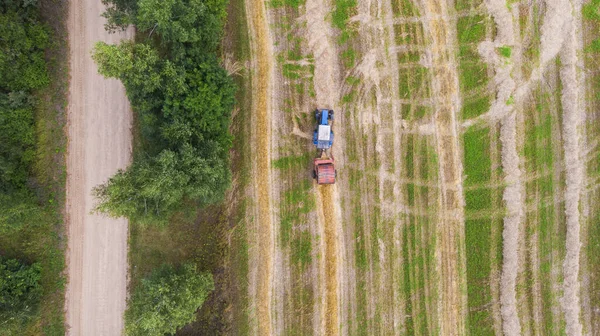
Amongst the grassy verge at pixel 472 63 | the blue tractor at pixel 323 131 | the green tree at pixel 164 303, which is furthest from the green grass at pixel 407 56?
the green tree at pixel 164 303

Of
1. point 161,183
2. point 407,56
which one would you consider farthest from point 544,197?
point 161,183

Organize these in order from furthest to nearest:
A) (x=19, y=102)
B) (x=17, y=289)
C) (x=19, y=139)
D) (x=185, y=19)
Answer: (x=19, y=139) < (x=17, y=289) < (x=19, y=102) < (x=185, y=19)

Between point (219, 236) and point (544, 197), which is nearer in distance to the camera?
point (219, 236)

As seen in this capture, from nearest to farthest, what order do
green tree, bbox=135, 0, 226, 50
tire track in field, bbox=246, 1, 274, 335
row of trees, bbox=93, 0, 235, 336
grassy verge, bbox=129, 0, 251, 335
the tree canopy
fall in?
green tree, bbox=135, 0, 226, 50, row of trees, bbox=93, 0, 235, 336, the tree canopy, grassy verge, bbox=129, 0, 251, 335, tire track in field, bbox=246, 1, 274, 335

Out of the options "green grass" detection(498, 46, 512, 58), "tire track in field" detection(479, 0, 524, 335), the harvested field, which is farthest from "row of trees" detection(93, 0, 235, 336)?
"green grass" detection(498, 46, 512, 58)

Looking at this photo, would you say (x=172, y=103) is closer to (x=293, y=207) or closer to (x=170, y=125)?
(x=170, y=125)

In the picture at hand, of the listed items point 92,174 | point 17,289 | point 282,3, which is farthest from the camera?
point 282,3

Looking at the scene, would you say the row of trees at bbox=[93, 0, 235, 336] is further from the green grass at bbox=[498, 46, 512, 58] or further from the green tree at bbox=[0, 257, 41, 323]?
the green grass at bbox=[498, 46, 512, 58]
